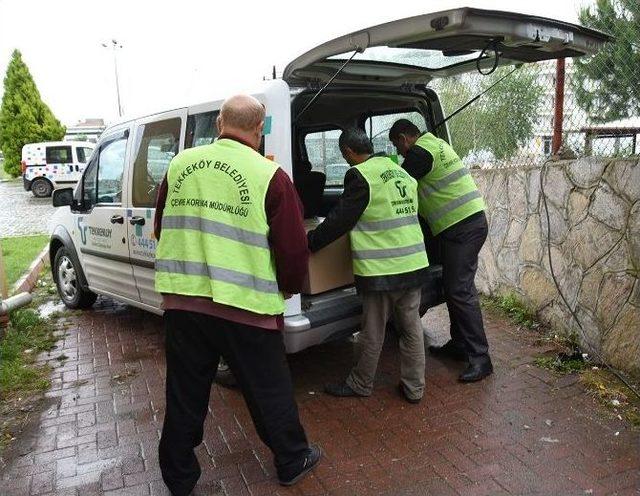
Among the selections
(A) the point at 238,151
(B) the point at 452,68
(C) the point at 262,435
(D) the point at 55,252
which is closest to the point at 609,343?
(B) the point at 452,68

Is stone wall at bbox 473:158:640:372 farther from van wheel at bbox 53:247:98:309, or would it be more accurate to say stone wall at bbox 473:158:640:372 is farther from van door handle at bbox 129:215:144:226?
van wheel at bbox 53:247:98:309

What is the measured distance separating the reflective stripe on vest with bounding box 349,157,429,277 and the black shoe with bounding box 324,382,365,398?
0.87 meters

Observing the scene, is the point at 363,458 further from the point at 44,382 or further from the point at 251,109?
the point at 44,382

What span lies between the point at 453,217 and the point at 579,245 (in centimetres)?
120

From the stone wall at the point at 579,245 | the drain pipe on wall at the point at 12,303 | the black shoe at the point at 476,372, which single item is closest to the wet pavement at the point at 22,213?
the drain pipe on wall at the point at 12,303

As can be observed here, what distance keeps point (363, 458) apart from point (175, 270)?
57.3 inches

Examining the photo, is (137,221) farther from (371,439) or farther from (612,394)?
(612,394)

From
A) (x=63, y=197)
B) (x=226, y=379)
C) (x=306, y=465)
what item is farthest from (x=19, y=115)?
(x=306, y=465)

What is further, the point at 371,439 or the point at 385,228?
the point at 385,228

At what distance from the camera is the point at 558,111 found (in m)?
4.85

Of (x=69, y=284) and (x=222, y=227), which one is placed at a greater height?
(x=222, y=227)

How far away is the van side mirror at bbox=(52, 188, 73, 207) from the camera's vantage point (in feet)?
17.7

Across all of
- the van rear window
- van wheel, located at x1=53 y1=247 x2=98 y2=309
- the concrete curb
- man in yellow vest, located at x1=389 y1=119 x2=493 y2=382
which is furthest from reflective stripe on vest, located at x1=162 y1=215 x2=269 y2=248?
the van rear window

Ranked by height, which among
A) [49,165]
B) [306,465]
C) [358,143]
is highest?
[358,143]
